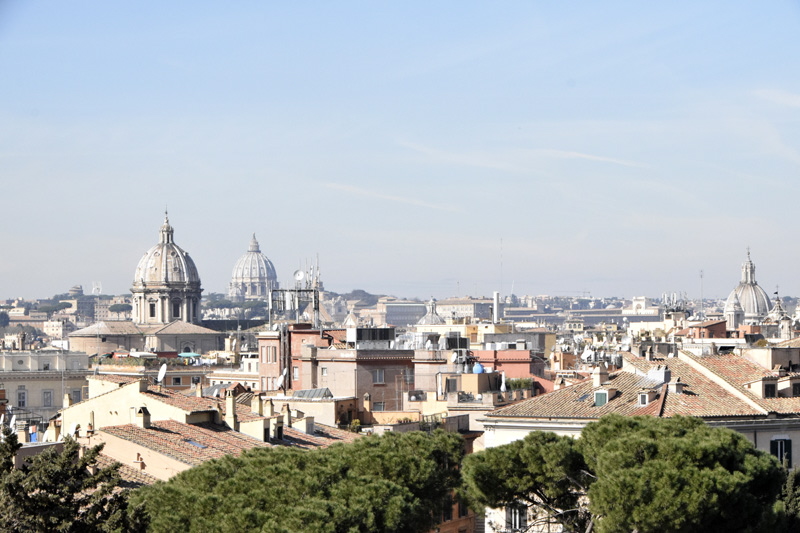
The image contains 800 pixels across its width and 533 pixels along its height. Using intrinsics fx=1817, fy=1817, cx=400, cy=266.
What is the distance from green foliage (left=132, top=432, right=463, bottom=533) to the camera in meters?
21.7

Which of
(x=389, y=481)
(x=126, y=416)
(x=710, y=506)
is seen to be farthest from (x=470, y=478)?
(x=126, y=416)

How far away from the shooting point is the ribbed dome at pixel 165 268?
193875 mm

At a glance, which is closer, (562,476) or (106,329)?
(562,476)

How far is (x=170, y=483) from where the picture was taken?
23.1 meters

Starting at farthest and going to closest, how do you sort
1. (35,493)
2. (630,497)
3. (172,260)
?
(172,260) → (630,497) → (35,493)

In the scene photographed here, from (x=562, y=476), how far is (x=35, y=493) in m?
7.42

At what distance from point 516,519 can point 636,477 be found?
15.6ft

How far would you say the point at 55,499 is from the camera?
67.9 ft

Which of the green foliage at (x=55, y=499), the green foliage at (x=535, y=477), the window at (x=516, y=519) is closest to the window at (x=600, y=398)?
the window at (x=516, y=519)

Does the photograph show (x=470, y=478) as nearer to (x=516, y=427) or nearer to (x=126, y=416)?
(x=516, y=427)

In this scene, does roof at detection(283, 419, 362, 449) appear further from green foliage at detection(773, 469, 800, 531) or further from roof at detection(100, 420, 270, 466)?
green foliage at detection(773, 469, 800, 531)

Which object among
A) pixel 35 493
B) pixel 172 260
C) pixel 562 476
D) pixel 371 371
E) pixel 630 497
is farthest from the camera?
pixel 172 260

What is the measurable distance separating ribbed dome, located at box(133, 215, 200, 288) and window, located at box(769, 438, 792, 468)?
165 m

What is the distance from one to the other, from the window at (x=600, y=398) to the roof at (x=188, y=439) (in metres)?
5.81
